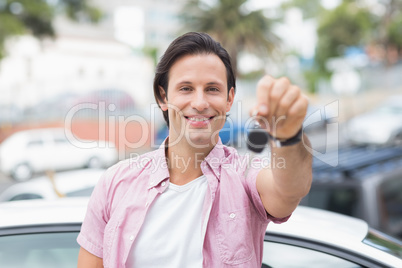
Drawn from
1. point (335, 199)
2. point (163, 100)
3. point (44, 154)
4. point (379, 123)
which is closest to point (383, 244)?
point (163, 100)

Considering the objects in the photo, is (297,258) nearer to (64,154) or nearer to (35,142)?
(35,142)

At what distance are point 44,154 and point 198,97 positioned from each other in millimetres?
12953

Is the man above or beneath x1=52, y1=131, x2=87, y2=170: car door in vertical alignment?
above

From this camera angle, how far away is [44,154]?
13.5 meters

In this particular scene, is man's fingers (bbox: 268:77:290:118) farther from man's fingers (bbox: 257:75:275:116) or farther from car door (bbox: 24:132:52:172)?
car door (bbox: 24:132:52:172)

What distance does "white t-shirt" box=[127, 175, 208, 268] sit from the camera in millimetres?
1408

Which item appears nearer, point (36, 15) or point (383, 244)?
point (383, 244)

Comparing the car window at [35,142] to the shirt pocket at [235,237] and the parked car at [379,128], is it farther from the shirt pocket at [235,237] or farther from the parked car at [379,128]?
the shirt pocket at [235,237]

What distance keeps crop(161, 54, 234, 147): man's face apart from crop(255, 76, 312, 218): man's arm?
0.74 feet

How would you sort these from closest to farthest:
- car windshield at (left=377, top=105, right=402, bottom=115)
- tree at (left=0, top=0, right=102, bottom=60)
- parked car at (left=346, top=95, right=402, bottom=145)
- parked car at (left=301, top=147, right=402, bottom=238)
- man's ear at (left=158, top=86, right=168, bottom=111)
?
man's ear at (left=158, top=86, right=168, bottom=111) → parked car at (left=301, top=147, right=402, bottom=238) → parked car at (left=346, top=95, right=402, bottom=145) → tree at (left=0, top=0, right=102, bottom=60) → car windshield at (left=377, top=105, right=402, bottom=115)

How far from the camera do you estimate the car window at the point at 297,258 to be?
1.86 meters

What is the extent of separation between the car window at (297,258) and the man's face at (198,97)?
0.67 m

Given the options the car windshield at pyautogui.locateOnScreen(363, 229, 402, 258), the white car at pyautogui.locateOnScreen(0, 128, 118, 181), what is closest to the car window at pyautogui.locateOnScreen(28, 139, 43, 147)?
the white car at pyautogui.locateOnScreen(0, 128, 118, 181)

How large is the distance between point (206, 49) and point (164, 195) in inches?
19.6
